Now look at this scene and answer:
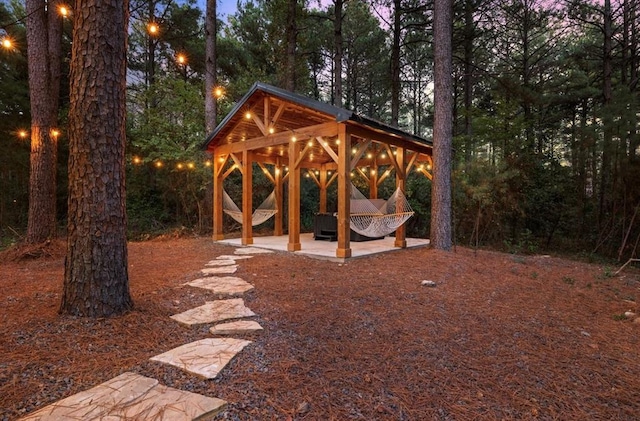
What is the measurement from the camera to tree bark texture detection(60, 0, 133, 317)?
1.98 metres

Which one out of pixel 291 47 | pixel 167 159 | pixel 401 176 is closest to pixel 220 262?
pixel 401 176

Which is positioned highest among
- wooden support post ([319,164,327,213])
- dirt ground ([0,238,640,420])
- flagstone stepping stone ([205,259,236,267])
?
wooden support post ([319,164,327,213])

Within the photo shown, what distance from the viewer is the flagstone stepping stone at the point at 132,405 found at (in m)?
1.09

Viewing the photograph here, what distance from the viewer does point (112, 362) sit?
149 centimetres

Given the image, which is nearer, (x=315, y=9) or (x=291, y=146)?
(x=291, y=146)

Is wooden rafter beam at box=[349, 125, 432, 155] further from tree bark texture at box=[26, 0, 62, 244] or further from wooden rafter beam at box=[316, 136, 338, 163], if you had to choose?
tree bark texture at box=[26, 0, 62, 244]

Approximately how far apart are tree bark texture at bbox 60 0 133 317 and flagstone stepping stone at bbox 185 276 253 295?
913mm

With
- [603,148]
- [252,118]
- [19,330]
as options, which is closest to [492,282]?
[19,330]

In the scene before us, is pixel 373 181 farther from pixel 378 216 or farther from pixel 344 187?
pixel 344 187

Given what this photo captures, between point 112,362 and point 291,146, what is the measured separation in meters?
4.05

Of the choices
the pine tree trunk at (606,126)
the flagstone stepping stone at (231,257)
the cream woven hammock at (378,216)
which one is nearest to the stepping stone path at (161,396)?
the flagstone stepping stone at (231,257)

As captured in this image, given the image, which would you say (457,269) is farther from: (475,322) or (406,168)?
(406,168)

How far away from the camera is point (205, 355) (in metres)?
1.60

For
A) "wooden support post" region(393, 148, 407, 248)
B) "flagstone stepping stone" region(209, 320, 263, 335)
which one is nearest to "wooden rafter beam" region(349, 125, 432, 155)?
"wooden support post" region(393, 148, 407, 248)
